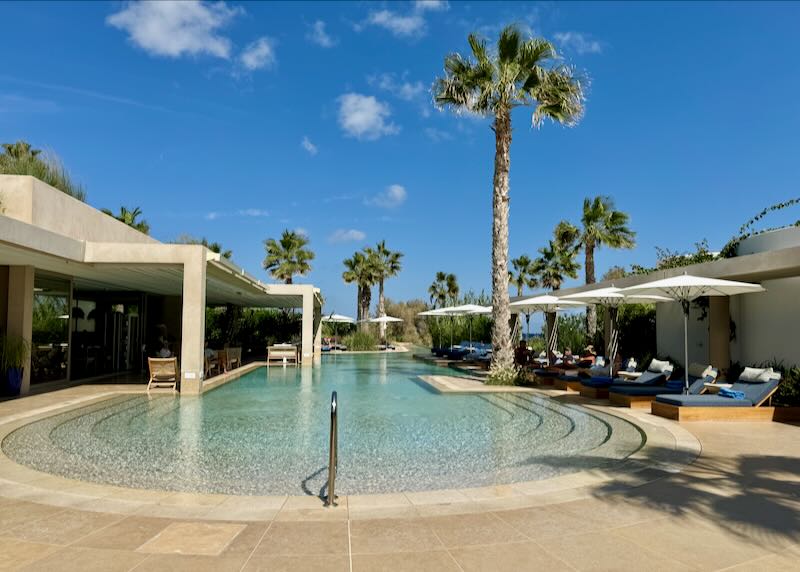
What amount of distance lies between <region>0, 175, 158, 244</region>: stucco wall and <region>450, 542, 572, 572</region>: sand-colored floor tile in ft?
36.8

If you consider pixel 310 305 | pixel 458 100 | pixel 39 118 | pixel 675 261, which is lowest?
pixel 310 305

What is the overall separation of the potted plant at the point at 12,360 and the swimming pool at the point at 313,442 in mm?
1979

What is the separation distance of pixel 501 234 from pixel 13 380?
1187 centimetres

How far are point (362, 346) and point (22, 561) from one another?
92.7 ft

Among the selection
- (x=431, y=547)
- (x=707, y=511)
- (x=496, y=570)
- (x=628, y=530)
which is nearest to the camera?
(x=496, y=570)

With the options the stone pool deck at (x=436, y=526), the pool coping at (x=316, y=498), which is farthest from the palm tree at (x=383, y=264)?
the stone pool deck at (x=436, y=526)

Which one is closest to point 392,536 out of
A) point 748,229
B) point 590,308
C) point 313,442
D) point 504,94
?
point 313,442

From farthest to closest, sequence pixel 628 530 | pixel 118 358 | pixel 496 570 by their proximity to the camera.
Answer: pixel 118 358
pixel 628 530
pixel 496 570

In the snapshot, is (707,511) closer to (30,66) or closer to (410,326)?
(30,66)

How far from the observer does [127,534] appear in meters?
3.55

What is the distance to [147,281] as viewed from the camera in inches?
604

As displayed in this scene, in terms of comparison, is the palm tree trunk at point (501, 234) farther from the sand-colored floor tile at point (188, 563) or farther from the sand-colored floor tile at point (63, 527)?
the sand-colored floor tile at point (188, 563)

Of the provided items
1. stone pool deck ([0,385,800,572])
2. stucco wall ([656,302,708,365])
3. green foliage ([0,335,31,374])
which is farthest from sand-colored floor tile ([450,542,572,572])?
stucco wall ([656,302,708,365])

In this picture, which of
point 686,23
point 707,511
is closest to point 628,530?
point 707,511
